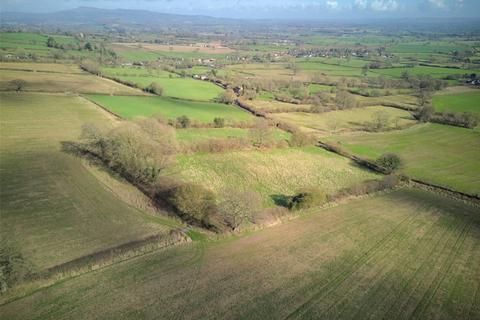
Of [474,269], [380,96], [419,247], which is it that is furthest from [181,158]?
[380,96]

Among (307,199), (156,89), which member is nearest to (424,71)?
(156,89)

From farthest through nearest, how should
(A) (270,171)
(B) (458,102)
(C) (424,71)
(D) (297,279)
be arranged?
(C) (424,71) → (B) (458,102) → (A) (270,171) → (D) (297,279)

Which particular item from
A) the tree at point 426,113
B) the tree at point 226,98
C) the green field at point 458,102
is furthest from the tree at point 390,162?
the green field at point 458,102

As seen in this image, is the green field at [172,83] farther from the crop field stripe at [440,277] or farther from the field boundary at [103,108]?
the crop field stripe at [440,277]

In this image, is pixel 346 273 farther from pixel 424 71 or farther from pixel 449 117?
pixel 424 71

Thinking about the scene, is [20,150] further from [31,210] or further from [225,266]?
[225,266]

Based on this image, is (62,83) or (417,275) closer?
(417,275)
